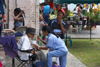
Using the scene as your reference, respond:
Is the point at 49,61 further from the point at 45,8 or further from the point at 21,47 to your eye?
the point at 45,8

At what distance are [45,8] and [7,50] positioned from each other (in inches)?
301

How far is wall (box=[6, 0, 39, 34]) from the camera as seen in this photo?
8.97m

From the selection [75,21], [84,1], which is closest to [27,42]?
[84,1]

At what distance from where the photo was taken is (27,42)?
16.4 ft

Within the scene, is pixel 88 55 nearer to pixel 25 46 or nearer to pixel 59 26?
pixel 59 26

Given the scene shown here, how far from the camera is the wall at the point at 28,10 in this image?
897cm

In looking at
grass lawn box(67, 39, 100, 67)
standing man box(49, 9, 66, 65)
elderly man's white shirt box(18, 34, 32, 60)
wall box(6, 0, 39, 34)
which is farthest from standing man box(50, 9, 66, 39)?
wall box(6, 0, 39, 34)

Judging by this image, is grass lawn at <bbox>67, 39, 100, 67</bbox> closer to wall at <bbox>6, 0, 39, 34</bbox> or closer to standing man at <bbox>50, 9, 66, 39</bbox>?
standing man at <bbox>50, 9, 66, 39</bbox>

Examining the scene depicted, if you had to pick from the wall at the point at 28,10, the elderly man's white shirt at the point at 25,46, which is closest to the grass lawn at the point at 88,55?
the wall at the point at 28,10

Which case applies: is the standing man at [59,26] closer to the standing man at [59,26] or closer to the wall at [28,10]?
the standing man at [59,26]

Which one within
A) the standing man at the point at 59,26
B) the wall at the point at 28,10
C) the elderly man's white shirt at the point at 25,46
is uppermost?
the wall at the point at 28,10

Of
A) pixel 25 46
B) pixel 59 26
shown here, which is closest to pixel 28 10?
pixel 59 26

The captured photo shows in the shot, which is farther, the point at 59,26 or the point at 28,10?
the point at 28,10

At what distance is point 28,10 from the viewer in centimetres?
905
